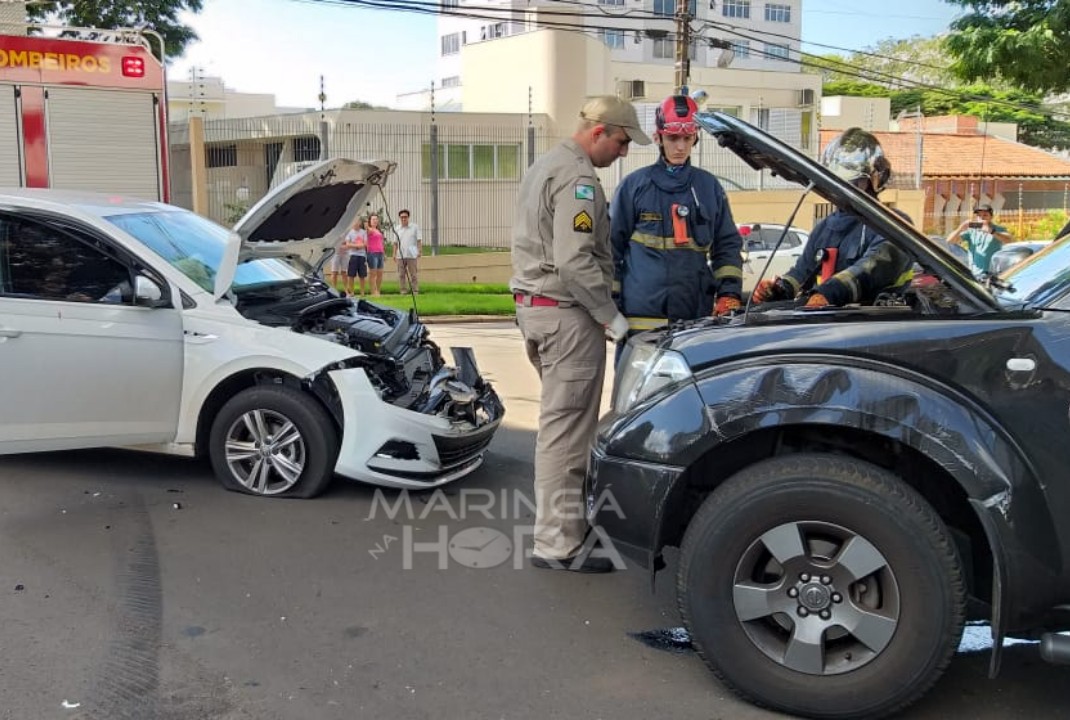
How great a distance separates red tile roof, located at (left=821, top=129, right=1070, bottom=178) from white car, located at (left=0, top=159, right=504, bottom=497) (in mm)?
29759

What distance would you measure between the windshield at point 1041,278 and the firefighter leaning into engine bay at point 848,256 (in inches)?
22.4

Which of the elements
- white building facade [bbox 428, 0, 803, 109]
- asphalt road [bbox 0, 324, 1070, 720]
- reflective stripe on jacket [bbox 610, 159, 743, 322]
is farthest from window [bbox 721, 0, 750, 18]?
asphalt road [bbox 0, 324, 1070, 720]

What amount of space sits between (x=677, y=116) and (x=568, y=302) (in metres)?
0.94

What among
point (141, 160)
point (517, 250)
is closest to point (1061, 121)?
point (141, 160)

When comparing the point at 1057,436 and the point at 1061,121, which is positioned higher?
the point at 1061,121

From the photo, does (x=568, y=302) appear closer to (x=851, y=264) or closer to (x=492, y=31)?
(x=851, y=264)

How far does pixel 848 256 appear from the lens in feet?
15.7

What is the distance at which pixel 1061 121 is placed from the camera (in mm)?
54281

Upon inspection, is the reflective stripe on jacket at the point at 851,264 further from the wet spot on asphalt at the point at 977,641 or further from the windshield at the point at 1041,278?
the wet spot on asphalt at the point at 977,641

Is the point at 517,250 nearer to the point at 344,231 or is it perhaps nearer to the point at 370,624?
the point at 370,624

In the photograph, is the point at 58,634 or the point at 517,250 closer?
the point at 58,634

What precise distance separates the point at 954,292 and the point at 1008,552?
83 cm

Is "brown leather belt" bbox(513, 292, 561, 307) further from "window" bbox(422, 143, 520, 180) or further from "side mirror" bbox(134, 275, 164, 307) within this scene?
"window" bbox(422, 143, 520, 180)

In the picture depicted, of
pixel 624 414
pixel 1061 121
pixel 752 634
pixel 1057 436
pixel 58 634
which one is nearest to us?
pixel 1057 436
